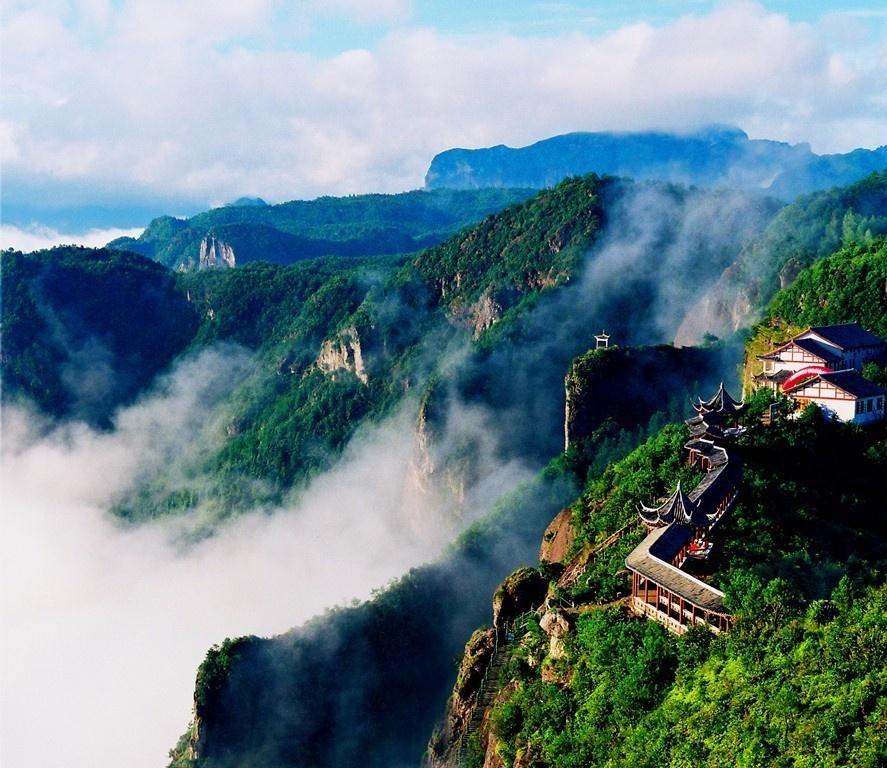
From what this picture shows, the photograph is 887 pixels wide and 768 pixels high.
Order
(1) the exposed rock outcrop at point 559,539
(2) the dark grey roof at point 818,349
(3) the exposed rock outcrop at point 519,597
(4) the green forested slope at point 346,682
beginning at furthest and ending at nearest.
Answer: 1. (4) the green forested slope at point 346,682
2. (2) the dark grey roof at point 818,349
3. (1) the exposed rock outcrop at point 559,539
4. (3) the exposed rock outcrop at point 519,597

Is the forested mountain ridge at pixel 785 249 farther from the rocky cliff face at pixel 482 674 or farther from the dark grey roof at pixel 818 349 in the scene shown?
the rocky cliff face at pixel 482 674

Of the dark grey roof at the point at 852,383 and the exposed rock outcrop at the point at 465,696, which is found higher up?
the dark grey roof at the point at 852,383

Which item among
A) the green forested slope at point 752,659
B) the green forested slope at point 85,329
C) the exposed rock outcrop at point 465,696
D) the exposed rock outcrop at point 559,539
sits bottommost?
the green forested slope at point 85,329

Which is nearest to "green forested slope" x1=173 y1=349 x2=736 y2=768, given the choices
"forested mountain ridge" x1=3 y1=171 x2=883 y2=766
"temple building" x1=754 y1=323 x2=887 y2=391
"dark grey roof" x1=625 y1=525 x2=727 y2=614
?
"forested mountain ridge" x1=3 y1=171 x2=883 y2=766

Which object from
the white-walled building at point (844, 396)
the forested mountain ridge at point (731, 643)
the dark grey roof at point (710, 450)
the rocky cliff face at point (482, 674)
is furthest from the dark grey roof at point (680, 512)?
the white-walled building at point (844, 396)

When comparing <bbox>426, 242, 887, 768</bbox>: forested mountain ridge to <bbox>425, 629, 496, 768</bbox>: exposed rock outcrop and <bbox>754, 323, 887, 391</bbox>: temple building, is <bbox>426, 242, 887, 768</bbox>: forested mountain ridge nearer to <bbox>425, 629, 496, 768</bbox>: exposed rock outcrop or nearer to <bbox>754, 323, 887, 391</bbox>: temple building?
<bbox>425, 629, 496, 768</bbox>: exposed rock outcrop

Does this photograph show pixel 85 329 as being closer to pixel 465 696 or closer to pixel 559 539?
pixel 559 539

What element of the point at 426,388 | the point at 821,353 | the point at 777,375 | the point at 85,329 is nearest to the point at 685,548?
the point at 777,375
